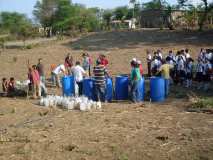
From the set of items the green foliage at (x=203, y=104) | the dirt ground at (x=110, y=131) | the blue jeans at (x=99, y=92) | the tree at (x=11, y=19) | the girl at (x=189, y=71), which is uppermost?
the tree at (x=11, y=19)

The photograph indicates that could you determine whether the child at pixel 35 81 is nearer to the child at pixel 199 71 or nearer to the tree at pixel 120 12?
the child at pixel 199 71

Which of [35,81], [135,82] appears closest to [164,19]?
[35,81]

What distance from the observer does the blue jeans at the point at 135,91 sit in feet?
51.4

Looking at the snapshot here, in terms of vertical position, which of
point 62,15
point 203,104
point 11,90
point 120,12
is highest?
point 120,12

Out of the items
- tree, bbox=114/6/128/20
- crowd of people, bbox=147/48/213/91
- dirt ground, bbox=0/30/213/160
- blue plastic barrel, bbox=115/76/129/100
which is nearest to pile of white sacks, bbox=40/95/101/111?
dirt ground, bbox=0/30/213/160

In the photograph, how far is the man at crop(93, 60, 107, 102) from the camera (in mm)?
15477

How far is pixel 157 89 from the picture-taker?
1591 cm

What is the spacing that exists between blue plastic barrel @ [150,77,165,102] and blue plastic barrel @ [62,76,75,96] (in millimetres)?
2810

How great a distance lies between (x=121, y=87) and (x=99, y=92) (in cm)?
86

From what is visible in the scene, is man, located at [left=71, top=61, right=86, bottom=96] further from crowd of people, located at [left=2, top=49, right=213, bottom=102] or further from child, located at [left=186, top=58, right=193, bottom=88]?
child, located at [left=186, top=58, right=193, bottom=88]

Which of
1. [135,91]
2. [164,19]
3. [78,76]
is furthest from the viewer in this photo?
[164,19]

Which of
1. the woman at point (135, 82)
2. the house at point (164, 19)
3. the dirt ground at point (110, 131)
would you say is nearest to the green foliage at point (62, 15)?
the house at point (164, 19)

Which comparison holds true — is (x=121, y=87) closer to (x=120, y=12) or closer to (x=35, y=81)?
(x=35, y=81)

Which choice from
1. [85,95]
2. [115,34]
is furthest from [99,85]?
[115,34]
